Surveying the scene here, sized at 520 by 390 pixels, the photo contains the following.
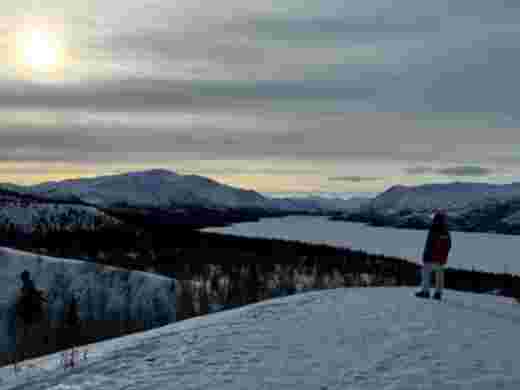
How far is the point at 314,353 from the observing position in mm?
8750

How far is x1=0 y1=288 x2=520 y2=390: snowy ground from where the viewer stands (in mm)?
7477

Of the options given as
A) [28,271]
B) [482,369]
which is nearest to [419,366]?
[482,369]

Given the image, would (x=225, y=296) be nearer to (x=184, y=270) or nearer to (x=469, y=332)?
(x=184, y=270)

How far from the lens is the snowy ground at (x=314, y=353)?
748 centimetres

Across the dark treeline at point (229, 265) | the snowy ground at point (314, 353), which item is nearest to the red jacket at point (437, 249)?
the snowy ground at point (314, 353)

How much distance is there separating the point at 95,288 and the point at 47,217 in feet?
253

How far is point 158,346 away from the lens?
10.0 metres

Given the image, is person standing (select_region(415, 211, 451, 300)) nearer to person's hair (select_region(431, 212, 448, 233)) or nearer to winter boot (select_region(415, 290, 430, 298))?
person's hair (select_region(431, 212, 448, 233))

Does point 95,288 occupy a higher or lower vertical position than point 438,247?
lower

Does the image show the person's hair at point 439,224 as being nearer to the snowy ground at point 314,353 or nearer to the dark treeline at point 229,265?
the snowy ground at point 314,353

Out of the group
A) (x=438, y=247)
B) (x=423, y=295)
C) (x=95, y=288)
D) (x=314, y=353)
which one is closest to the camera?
(x=314, y=353)

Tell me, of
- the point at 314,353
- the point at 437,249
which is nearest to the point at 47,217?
the point at 437,249

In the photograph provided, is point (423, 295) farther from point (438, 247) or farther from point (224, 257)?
point (224, 257)

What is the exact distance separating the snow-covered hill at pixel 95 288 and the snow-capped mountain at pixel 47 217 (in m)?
66.3
